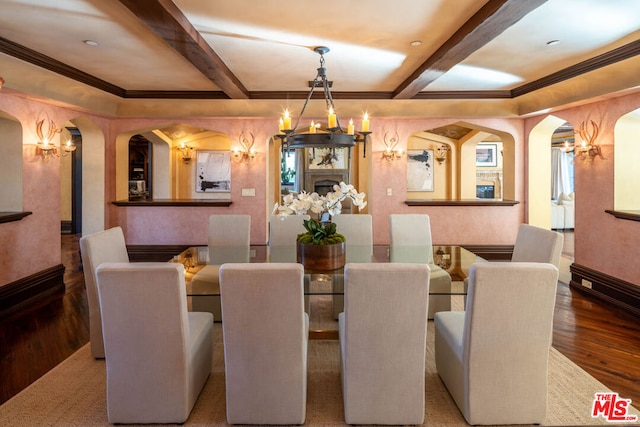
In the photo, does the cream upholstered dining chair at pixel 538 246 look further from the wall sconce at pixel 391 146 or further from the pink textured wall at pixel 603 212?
the wall sconce at pixel 391 146

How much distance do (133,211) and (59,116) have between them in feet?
5.74

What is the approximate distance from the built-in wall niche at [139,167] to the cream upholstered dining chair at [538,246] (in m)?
8.73

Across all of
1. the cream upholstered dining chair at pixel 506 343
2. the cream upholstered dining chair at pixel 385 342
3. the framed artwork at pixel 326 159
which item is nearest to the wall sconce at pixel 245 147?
the cream upholstered dining chair at pixel 385 342

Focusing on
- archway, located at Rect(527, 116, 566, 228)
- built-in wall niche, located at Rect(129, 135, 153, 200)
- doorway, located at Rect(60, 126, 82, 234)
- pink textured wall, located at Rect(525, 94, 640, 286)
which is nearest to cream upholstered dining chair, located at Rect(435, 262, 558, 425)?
pink textured wall, located at Rect(525, 94, 640, 286)

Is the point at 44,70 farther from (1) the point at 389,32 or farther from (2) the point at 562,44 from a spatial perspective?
(2) the point at 562,44

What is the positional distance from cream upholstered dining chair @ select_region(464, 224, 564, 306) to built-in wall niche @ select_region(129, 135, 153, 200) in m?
8.73

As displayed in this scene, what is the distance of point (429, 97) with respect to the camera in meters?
5.50

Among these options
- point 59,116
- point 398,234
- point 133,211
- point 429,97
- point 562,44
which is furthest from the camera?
point 133,211

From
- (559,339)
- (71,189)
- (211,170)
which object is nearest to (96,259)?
(559,339)

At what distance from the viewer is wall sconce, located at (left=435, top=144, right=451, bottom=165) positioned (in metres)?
10.1

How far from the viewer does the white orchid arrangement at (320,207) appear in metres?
2.84

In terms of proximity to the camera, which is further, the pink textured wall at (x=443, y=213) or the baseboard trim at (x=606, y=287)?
the pink textured wall at (x=443, y=213)

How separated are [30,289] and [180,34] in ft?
11.0

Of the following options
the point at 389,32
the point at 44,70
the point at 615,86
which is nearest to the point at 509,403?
the point at 389,32
